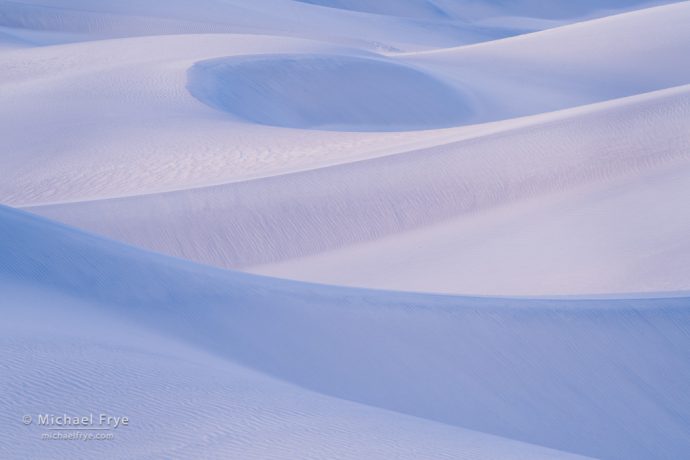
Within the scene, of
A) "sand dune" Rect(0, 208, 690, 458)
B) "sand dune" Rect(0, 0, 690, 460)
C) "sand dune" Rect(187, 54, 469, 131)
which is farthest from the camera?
"sand dune" Rect(187, 54, 469, 131)

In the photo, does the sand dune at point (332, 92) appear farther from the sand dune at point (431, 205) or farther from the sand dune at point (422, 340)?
the sand dune at point (422, 340)

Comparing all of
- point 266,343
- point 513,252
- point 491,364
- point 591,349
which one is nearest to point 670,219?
point 513,252

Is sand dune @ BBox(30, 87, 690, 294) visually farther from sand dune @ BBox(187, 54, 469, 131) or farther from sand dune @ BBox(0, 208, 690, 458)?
sand dune @ BBox(187, 54, 469, 131)

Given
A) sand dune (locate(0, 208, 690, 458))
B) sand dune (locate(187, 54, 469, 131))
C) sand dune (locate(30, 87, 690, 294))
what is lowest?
sand dune (locate(0, 208, 690, 458))

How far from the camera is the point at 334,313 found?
17.8 ft

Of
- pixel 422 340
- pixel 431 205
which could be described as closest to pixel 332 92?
pixel 431 205

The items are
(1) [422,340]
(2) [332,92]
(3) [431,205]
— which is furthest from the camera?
(2) [332,92]

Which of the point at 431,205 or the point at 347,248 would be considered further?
the point at 431,205

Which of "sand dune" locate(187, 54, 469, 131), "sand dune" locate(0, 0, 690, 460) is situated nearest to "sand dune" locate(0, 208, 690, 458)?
"sand dune" locate(0, 0, 690, 460)

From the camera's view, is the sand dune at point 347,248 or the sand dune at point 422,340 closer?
the sand dune at point 347,248

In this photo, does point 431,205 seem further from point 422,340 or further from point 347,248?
point 422,340

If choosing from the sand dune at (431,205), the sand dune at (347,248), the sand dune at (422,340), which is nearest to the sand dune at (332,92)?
the sand dune at (347,248)

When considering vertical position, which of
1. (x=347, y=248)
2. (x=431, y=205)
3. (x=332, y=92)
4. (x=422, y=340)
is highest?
(x=332, y=92)

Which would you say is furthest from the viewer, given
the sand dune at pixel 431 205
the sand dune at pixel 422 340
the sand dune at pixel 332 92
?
the sand dune at pixel 332 92
